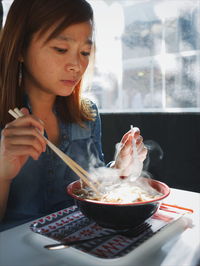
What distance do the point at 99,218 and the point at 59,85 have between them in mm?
746

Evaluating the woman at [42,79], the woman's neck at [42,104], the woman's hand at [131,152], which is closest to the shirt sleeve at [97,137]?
the woman at [42,79]

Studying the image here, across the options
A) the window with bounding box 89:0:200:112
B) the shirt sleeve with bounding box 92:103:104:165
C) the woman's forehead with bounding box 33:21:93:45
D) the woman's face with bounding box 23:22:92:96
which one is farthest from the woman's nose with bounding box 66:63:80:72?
the window with bounding box 89:0:200:112

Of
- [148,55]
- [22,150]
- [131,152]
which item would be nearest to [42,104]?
[131,152]

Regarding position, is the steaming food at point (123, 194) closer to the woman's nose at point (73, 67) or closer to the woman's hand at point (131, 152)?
the woman's hand at point (131, 152)

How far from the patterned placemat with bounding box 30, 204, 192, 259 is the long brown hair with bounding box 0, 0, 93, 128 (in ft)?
2.22

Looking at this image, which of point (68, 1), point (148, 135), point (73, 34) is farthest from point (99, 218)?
point (148, 135)

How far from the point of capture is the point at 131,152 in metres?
1.27

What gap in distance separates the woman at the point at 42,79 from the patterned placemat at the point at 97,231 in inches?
10.5

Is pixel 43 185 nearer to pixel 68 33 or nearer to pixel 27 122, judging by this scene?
pixel 27 122

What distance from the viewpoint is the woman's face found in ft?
4.09

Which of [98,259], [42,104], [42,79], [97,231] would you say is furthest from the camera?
[42,104]

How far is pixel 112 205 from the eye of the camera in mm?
748

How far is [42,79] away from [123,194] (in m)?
0.74

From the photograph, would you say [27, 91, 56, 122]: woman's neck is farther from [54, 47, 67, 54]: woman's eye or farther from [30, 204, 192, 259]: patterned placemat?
[30, 204, 192, 259]: patterned placemat
